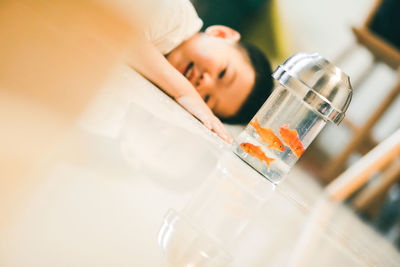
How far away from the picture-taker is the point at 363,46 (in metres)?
1.56

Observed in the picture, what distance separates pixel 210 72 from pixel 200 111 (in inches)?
3.8

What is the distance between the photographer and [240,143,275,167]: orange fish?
0.54 metres

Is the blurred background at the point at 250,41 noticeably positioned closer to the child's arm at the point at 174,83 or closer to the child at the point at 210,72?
the child at the point at 210,72

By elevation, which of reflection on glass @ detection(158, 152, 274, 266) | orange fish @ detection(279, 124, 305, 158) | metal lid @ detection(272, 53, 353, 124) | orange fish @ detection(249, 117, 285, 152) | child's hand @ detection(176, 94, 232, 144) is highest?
metal lid @ detection(272, 53, 353, 124)

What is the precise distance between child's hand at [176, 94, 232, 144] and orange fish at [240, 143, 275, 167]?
4.9 inches

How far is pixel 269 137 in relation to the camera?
1.74 feet

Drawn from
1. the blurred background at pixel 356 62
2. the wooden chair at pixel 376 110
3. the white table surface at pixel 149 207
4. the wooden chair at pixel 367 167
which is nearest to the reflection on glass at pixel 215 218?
the white table surface at pixel 149 207

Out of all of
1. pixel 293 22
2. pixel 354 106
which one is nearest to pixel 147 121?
pixel 293 22

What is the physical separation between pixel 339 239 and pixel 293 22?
2.09ft

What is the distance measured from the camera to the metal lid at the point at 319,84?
0.50 m

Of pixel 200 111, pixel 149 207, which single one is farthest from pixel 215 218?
pixel 200 111

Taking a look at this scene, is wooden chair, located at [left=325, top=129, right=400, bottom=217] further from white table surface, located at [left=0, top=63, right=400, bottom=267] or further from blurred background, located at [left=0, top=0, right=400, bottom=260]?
white table surface, located at [left=0, top=63, right=400, bottom=267]

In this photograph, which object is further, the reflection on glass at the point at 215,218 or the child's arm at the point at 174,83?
the child's arm at the point at 174,83

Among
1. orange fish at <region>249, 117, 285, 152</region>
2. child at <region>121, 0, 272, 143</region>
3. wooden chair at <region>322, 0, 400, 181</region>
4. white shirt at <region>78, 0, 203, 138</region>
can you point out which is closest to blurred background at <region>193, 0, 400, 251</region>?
wooden chair at <region>322, 0, 400, 181</region>
